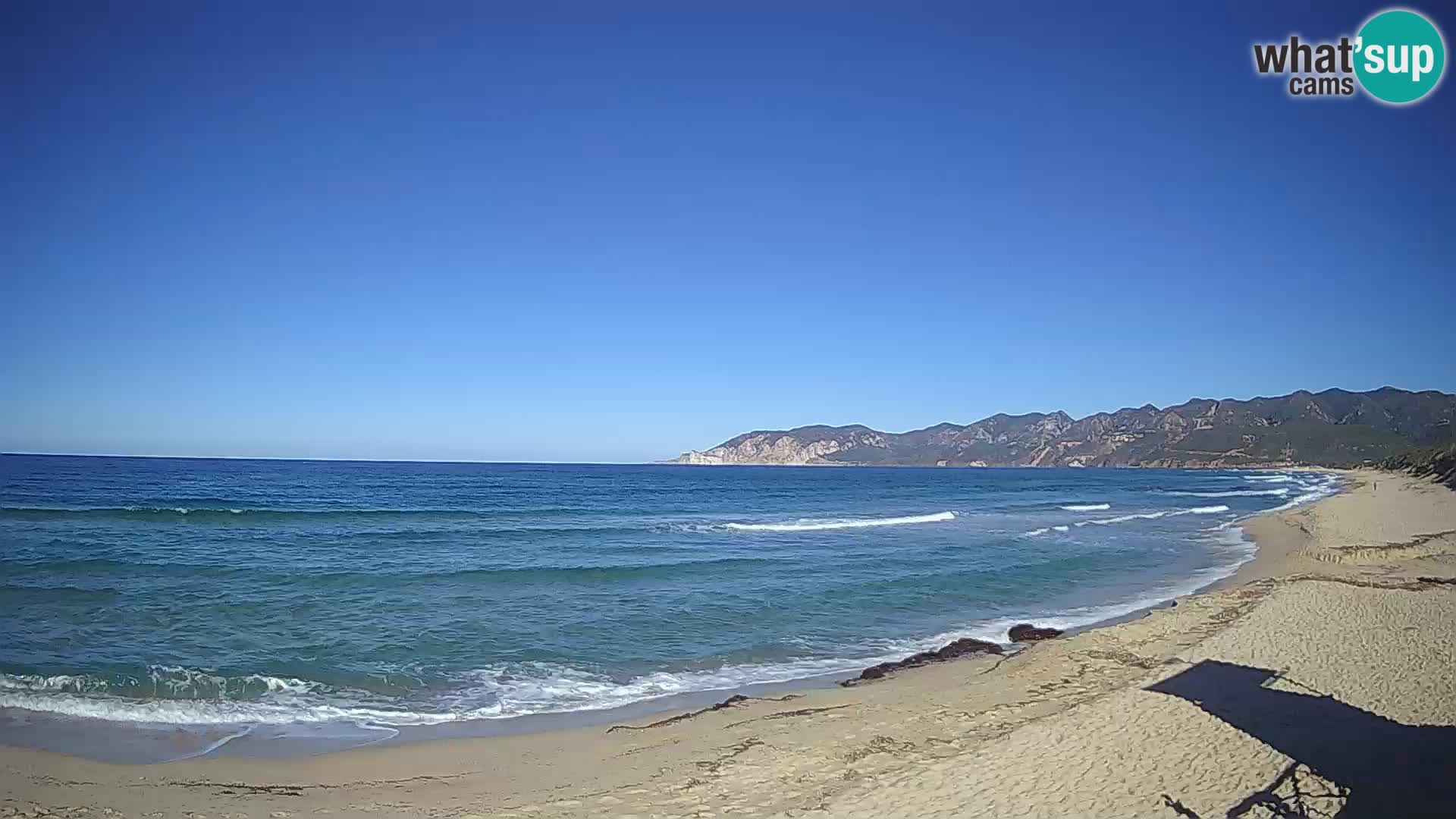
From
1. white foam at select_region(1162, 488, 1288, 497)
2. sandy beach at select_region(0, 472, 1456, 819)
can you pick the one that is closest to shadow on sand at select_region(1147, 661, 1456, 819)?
sandy beach at select_region(0, 472, 1456, 819)

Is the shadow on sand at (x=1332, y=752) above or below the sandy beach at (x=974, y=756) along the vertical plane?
above

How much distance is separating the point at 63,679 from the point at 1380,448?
17687cm

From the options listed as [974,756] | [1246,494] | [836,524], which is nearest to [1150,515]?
[836,524]

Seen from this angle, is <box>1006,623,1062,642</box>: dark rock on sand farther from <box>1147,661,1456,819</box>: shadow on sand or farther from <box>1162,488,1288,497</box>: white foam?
<box>1162,488,1288,497</box>: white foam

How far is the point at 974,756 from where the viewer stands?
8258 millimetres

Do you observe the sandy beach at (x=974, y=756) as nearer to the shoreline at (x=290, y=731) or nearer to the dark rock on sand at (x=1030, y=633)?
the shoreline at (x=290, y=731)

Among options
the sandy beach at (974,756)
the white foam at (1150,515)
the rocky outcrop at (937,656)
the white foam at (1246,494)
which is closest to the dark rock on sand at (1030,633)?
the rocky outcrop at (937,656)

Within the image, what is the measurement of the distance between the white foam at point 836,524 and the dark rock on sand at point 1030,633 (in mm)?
21445

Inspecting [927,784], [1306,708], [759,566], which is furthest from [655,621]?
[1306,708]

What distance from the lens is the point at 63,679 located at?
1180 cm

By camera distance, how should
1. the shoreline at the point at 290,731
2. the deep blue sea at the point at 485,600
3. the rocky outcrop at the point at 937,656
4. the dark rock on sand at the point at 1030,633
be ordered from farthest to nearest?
the dark rock on sand at the point at 1030,633
the rocky outcrop at the point at 937,656
the deep blue sea at the point at 485,600
the shoreline at the point at 290,731

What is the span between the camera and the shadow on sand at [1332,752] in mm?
6660

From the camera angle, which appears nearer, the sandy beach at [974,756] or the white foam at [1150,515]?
the sandy beach at [974,756]

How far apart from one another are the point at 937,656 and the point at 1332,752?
6.20 metres
